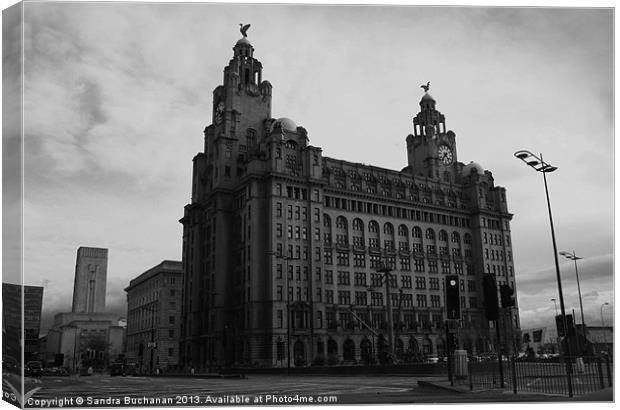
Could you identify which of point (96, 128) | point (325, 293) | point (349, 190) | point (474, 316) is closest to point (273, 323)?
point (325, 293)

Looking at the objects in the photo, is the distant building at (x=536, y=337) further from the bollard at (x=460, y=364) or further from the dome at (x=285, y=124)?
the bollard at (x=460, y=364)

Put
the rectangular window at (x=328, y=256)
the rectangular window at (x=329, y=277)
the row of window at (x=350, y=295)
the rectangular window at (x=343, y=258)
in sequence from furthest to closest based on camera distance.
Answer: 1. the rectangular window at (x=343, y=258)
2. the rectangular window at (x=328, y=256)
3. the rectangular window at (x=329, y=277)
4. the row of window at (x=350, y=295)

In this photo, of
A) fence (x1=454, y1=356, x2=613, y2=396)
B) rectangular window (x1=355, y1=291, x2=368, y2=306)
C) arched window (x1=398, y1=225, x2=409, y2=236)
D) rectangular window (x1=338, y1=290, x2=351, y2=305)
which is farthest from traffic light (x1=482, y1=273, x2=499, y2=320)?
arched window (x1=398, y1=225, x2=409, y2=236)

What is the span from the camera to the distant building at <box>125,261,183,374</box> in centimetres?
13075

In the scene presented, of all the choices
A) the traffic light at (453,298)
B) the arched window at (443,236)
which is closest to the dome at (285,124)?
the arched window at (443,236)

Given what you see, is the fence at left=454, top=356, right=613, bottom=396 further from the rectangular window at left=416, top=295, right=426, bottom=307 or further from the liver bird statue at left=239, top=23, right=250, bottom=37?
the rectangular window at left=416, top=295, right=426, bottom=307

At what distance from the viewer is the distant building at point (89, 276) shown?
52688 mm

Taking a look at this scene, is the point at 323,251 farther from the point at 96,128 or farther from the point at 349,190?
Answer: the point at 96,128

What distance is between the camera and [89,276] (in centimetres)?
8569

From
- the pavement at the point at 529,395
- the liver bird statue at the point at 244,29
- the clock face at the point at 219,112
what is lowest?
the pavement at the point at 529,395

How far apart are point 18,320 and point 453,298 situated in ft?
57.4

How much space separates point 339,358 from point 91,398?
2684 inches

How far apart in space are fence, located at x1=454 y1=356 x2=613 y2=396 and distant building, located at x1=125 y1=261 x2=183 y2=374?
337 feet

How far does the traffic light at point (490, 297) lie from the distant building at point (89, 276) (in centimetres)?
2595
